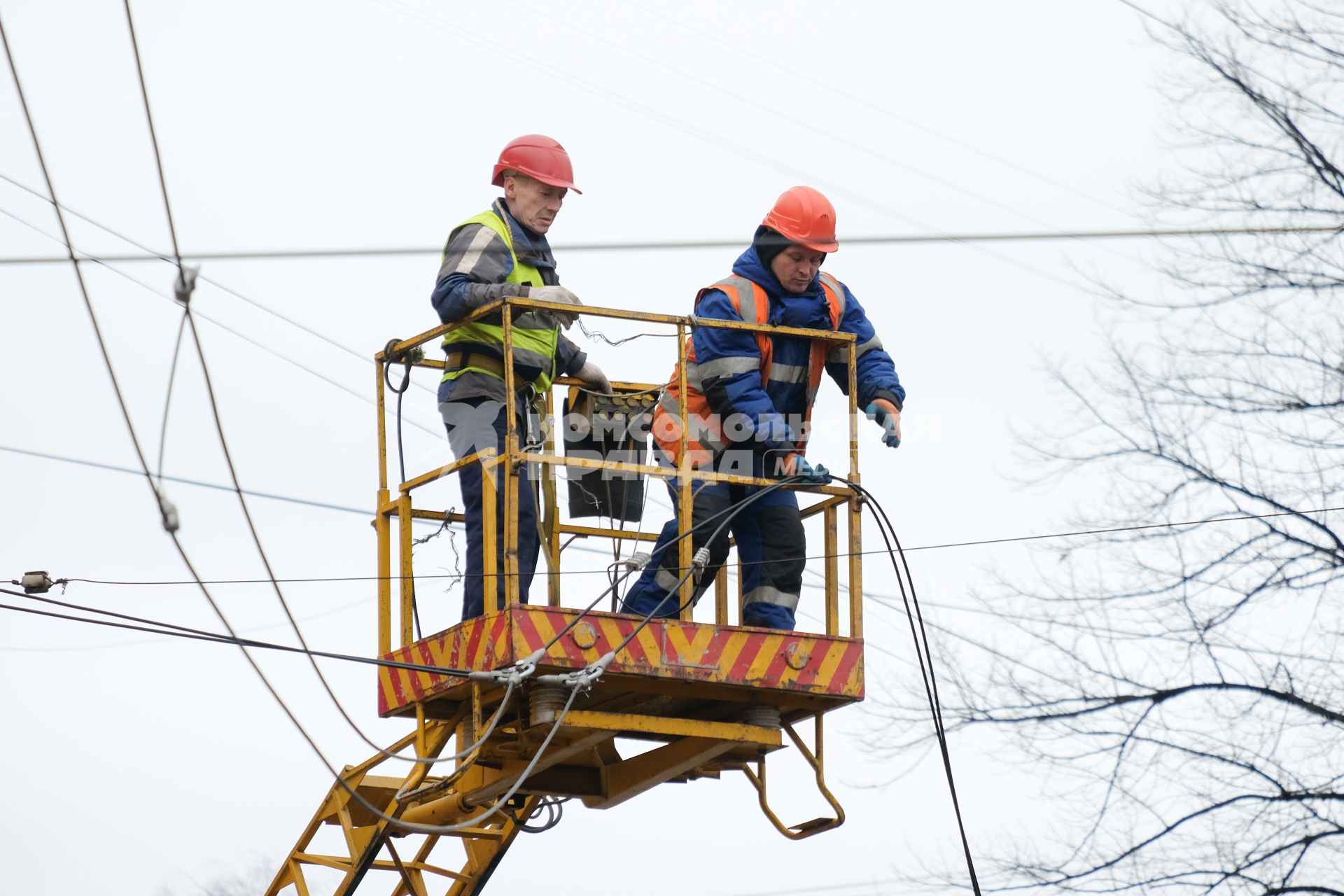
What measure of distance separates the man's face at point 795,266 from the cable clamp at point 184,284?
311 cm

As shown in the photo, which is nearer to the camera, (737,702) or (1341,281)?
(737,702)

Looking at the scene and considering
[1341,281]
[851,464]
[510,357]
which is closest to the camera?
[510,357]

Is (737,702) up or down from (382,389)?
down


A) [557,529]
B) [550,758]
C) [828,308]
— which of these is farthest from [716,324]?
[550,758]

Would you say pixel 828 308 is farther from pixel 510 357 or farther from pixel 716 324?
pixel 510 357

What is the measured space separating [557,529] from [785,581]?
1.18m

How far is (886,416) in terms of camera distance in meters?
11.0

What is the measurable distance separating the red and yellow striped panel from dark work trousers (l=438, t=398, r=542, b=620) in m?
0.18

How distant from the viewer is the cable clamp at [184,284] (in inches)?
342

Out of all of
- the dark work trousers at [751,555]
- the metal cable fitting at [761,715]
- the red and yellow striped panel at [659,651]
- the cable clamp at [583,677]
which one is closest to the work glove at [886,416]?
the dark work trousers at [751,555]

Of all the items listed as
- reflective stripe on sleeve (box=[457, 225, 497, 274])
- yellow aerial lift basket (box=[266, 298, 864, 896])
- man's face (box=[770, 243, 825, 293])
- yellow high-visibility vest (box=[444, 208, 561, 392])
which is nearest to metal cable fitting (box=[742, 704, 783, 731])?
yellow aerial lift basket (box=[266, 298, 864, 896])

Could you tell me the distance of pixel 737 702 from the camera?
1098 cm

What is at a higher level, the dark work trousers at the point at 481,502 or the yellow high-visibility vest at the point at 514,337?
the yellow high-visibility vest at the point at 514,337

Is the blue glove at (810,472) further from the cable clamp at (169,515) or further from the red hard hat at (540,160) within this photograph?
the cable clamp at (169,515)
